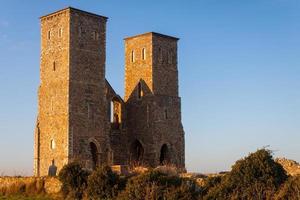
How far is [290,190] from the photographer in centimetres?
2027

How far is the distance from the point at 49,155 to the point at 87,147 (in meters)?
2.87

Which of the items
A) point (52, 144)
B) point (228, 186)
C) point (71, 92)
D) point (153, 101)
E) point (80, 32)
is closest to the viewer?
point (228, 186)

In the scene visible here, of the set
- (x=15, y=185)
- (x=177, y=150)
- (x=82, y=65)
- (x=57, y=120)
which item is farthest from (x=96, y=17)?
(x=15, y=185)

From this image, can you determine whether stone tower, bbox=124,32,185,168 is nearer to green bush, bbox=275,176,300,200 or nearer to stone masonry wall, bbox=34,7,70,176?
stone masonry wall, bbox=34,7,70,176

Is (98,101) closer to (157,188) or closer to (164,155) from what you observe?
(164,155)

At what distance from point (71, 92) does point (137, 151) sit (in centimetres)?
878

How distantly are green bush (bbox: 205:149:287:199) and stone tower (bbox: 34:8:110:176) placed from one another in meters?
21.6

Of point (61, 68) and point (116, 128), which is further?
point (116, 128)

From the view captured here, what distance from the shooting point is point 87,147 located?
143ft

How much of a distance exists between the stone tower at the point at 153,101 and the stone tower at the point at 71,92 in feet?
12.9

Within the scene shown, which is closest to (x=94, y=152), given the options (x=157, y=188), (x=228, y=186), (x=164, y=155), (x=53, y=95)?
(x=53, y=95)

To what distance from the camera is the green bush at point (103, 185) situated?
2577cm

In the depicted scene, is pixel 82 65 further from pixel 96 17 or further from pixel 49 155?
pixel 49 155

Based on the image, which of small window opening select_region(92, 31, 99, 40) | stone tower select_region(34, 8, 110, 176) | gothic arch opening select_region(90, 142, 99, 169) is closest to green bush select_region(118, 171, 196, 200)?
stone tower select_region(34, 8, 110, 176)
